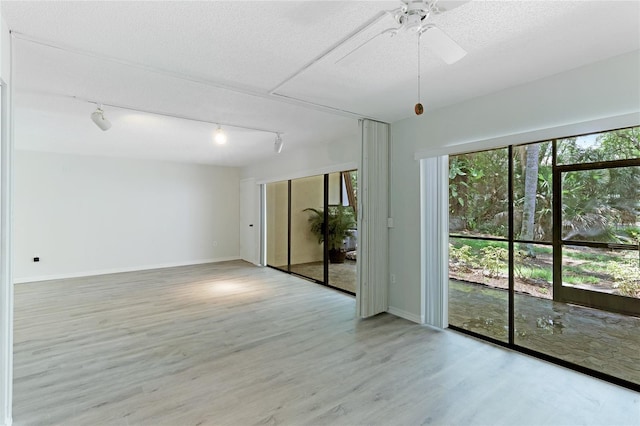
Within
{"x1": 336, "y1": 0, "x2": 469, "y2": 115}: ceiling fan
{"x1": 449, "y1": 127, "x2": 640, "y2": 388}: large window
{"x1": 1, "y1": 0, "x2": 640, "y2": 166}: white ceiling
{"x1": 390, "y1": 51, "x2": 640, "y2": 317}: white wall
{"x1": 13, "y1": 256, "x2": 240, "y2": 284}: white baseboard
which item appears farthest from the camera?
{"x1": 13, "y1": 256, "x2": 240, "y2": 284}: white baseboard

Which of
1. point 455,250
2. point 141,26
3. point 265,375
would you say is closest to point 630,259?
point 455,250

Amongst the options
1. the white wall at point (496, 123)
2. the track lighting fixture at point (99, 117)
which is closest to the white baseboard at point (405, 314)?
the white wall at point (496, 123)

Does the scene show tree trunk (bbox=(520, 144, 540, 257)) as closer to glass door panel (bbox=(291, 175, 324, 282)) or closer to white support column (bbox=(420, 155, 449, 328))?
white support column (bbox=(420, 155, 449, 328))

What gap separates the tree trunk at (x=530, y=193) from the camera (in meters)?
3.87

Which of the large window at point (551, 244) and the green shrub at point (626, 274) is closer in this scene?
the large window at point (551, 244)

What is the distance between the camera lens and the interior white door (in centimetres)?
746

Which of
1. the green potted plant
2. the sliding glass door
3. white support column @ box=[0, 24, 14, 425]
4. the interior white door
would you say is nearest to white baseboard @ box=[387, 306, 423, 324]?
the sliding glass door

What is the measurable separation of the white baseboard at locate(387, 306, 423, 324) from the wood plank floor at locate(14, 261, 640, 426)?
0.10 m

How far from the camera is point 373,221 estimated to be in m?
3.90

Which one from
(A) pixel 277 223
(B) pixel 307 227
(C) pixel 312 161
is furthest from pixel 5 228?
(A) pixel 277 223

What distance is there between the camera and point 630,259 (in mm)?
3375

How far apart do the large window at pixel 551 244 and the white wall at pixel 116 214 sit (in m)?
5.90

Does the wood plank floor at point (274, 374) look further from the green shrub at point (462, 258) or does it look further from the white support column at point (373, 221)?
the green shrub at point (462, 258)

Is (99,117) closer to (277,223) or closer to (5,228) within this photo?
(5,228)
